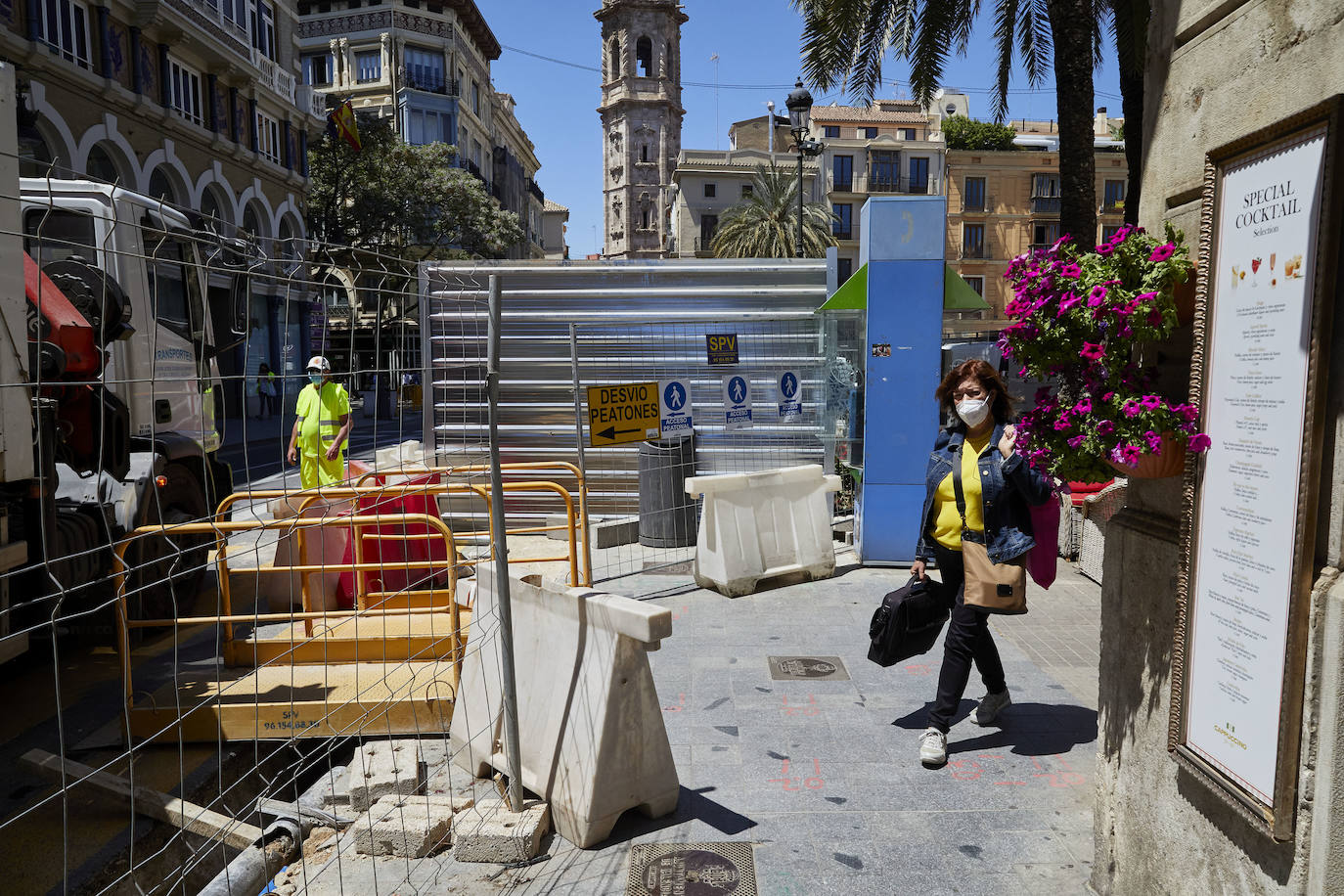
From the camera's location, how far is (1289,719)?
2152 millimetres

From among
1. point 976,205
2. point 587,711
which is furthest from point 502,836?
point 976,205

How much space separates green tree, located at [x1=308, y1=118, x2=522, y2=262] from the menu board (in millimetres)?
33825

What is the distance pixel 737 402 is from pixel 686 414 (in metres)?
0.62

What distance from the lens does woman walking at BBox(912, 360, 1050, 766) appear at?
4.21 metres

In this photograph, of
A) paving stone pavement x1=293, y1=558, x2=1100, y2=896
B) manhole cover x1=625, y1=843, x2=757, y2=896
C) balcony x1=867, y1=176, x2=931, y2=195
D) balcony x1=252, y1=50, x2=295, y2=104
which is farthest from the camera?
balcony x1=867, y1=176, x2=931, y2=195

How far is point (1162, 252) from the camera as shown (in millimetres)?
2678

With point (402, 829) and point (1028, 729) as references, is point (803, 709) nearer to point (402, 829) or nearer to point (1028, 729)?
point (1028, 729)

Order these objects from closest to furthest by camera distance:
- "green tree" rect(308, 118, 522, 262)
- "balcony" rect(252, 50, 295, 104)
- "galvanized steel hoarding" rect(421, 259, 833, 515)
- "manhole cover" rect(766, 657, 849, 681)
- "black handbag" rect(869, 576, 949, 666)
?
1. "black handbag" rect(869, 576, 949, 666)
2. "manhole cover" rect(766, 657, 849, 681)
3. "galvanized steel hoarding" rect(421, 259, 833, 515)
4. "balcony" rect(252, 50, 295, 104)
5. "green tree" rect(308, 118, 522, 262)

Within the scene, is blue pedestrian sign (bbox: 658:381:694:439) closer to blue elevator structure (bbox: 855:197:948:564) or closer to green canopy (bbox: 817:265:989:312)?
green canopy (bbox: 817:265:989:312)

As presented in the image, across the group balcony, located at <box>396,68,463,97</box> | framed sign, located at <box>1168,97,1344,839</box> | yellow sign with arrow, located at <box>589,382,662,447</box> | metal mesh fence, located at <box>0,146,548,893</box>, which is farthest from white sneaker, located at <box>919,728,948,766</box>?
balcony, located at <box>396,68,463,97</box>

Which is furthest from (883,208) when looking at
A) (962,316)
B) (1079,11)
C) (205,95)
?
(962,316)

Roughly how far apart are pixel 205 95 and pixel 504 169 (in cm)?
4608

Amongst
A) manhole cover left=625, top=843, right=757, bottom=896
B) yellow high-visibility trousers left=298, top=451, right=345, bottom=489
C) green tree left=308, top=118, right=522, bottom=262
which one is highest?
green tree left=308, top=118, right=522, bottom=262

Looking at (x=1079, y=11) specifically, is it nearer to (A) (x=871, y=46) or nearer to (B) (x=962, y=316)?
(A) (x=871, y=46)
